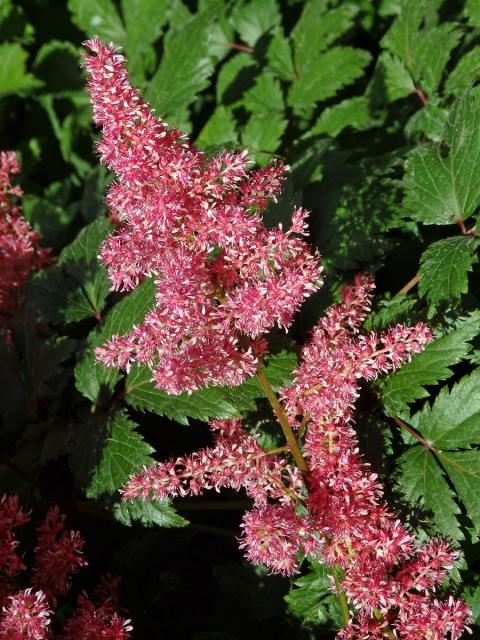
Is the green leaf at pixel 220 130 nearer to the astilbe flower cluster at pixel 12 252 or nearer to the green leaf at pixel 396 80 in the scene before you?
the green leaf at pixel 396 80

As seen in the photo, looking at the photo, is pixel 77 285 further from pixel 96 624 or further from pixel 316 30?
pixel 316 30

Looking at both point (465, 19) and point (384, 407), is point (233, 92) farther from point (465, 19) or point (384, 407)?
point (384, 407)

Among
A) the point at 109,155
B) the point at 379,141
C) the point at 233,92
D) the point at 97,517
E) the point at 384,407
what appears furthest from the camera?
the point at 233,92

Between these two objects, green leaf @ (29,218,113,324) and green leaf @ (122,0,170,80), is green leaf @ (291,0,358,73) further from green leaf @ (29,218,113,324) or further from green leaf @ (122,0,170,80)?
green leaf @ (29,218,113,324)

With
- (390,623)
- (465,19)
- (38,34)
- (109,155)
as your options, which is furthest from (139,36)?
(390,623)

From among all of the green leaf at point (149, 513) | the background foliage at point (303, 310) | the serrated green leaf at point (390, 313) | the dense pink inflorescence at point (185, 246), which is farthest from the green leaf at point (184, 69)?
the green leaf at point (149, 513)

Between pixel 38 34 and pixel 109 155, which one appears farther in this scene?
pixel 38 34

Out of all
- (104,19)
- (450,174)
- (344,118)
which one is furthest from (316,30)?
(450,174)
